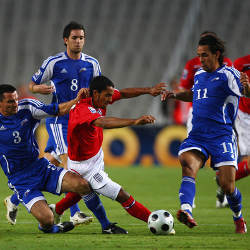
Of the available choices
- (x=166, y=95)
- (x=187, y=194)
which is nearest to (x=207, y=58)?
(x=166, y=95)

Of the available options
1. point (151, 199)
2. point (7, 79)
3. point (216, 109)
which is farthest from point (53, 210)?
point (7, 79)

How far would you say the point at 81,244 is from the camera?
202 inches

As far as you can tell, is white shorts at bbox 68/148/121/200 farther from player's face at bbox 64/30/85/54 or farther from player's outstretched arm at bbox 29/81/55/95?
player's face at bbox 64/30/85/54

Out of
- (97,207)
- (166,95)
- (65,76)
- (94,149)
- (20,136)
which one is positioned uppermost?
(65,76)

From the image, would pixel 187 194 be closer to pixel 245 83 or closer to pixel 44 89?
pixel 245 83

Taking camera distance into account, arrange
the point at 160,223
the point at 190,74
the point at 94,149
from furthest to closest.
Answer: the point at 190,74, the point at 94,149, the point at 160,223

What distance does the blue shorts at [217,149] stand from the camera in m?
5.88

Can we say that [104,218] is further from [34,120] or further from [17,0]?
[17,0]

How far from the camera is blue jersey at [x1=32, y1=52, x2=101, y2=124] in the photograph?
23.3ft

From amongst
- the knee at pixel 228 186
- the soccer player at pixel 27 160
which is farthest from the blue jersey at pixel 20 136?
the knee at pixel 228 186

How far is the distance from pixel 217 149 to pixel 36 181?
1.84 m

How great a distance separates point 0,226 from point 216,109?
259 centimetres

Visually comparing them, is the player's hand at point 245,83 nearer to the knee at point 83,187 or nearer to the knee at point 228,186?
the knee at point 228,186

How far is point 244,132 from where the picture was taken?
26.4 feet
